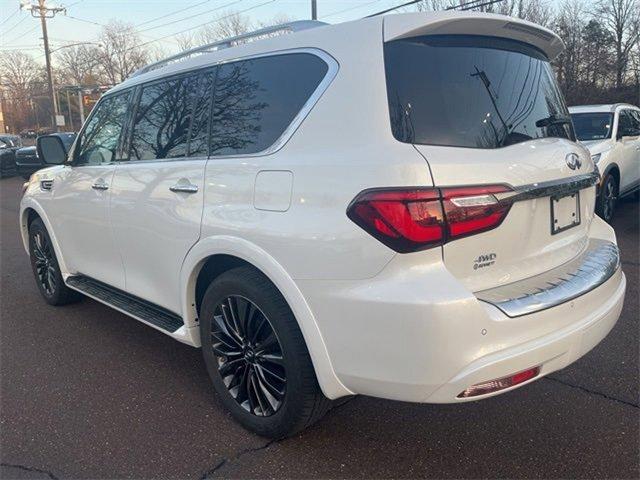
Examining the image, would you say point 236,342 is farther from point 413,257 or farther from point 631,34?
point 631,34

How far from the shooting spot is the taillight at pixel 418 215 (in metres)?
2.01

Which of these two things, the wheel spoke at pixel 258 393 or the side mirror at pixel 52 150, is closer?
the wheel spoke at pixel 258 393

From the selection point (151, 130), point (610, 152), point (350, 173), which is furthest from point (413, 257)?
point (610, 152)

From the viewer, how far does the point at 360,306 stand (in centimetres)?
208

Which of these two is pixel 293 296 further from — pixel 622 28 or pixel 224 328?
pixel 622 28

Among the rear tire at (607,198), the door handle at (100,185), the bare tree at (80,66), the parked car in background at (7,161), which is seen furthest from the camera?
the bare tree at (80,66)

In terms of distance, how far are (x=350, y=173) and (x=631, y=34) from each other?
38.0m

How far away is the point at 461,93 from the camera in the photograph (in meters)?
2.29

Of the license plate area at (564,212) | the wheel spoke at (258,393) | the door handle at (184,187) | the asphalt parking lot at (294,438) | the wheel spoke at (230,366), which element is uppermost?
the door handle at (184,187)

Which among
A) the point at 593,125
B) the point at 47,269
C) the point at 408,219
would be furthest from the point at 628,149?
the point at 47,269

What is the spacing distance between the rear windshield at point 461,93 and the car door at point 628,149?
631cm

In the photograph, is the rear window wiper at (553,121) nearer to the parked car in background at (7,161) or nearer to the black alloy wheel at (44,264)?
the black alloy wheel at (44,264)

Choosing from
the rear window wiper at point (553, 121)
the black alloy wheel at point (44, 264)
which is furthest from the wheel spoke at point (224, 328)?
the black alloy wheel at point (44, 264)

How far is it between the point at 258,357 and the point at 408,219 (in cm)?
112
